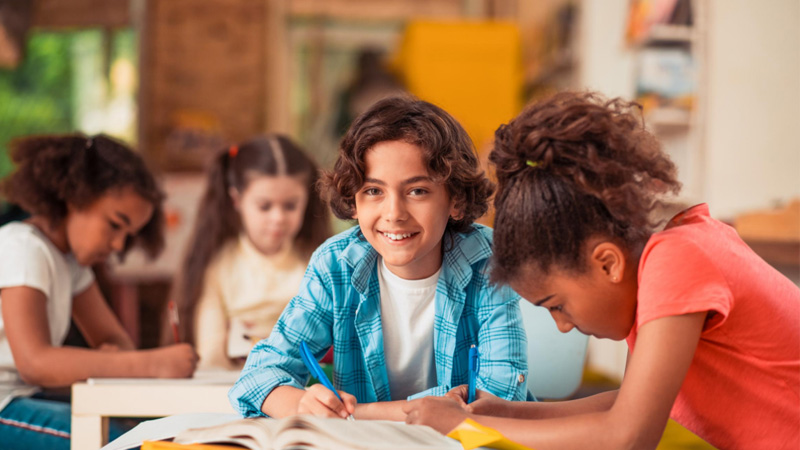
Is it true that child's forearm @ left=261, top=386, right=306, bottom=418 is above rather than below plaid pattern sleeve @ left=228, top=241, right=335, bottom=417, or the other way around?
below

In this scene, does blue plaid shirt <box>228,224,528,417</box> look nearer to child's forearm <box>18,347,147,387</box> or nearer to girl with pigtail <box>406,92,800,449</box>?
girl with pigtail <box>406,92,800,449</box>

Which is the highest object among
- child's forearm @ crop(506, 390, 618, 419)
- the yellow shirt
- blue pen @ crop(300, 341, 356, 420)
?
blue pen @ crop(300, 341, 356, 420)

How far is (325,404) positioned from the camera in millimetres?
981

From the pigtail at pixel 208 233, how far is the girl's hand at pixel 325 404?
3.68 ft

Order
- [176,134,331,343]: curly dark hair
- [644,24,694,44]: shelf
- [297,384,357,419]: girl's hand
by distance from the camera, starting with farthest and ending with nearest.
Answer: [644,24,694,44]: shelf → [176,134,331,343]: curly dark hair → [297,384,357,419]: girl's hand

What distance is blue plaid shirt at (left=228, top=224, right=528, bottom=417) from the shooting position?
45.1 inches

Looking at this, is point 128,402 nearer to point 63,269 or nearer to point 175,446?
point 175,446

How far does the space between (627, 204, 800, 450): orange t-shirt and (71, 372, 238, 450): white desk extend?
68 cm

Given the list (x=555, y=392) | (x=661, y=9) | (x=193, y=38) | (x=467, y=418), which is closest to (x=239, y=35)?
(x=193, y=38)

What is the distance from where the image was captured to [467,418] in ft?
2.81

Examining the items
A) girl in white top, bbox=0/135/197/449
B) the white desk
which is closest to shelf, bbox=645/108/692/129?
Answer: girl in white top, bbox=0/135/197/449

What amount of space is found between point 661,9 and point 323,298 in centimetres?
231

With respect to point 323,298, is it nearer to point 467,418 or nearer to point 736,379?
point 467,418

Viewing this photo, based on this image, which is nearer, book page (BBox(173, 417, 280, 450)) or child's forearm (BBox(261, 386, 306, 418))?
book page (BBox(173, 417, 280, 450))
